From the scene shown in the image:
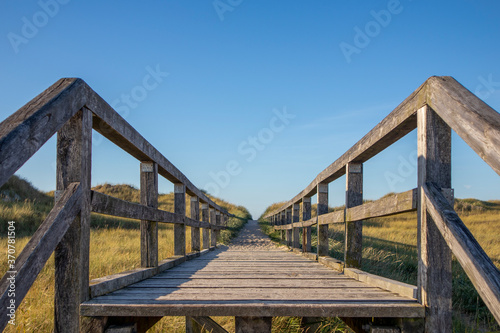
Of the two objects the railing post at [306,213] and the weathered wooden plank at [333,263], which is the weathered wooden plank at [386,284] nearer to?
the weathered wooden plank at [333,263]

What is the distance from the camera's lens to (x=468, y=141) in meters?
1.75

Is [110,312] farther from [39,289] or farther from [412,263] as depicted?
[412,263]

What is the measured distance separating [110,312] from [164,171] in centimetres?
Answer: 241

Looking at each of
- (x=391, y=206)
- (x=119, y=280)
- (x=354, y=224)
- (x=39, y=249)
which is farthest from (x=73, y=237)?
(x=354, y=224)

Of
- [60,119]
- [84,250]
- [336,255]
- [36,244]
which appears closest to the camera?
[36,244]

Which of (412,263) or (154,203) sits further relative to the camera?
(412,263)

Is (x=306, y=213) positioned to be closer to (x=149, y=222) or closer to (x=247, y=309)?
(x=149, y=222)

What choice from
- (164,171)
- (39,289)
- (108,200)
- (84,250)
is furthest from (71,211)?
(39,289)

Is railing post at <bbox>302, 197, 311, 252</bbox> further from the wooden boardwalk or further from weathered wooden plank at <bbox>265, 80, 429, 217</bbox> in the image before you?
the wooden boardwalk

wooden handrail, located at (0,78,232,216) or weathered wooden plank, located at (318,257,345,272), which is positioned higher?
wooden handrail, located at (0,78,232,216)

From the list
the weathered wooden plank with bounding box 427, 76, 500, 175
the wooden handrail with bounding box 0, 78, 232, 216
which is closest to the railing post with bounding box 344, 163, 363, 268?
the weathered wooden plank with bounding box 427, 76, 500, 175

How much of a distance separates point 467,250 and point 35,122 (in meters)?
2.11

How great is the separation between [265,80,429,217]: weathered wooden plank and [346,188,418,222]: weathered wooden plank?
46 centimetres

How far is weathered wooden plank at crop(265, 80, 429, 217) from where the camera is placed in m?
2.48
